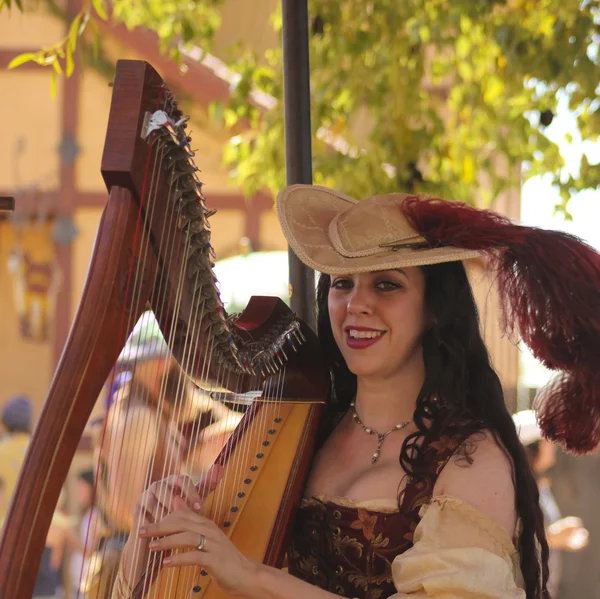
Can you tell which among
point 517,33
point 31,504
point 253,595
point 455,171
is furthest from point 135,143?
point 455,171

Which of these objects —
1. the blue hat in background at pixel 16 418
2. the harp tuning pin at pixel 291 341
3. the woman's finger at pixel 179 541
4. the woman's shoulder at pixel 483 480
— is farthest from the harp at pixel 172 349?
the blue hat in background at pixel 16 418

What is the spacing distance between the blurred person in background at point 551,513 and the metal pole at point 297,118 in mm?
1566

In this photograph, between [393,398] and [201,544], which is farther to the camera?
[393,398]

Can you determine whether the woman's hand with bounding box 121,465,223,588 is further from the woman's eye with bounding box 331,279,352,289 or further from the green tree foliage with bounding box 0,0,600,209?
the green tree foliage with bounding box 0,0,600,209

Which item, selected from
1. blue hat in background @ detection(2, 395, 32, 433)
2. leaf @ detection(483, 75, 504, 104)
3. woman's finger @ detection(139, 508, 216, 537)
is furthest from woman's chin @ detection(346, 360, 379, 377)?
blue hat in background @ detection(2, 395, 32, 433)

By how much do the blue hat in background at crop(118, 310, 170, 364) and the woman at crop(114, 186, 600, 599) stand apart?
0.82 feet

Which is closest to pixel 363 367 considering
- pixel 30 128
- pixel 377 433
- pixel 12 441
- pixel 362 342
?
pixel 362 342

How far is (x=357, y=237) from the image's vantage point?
182 cm

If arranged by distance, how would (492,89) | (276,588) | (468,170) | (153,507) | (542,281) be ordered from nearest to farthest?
(276,588)
(153,507)
(542,281)
(492,89)
(468,170)

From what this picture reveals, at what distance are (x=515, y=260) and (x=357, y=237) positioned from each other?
0.95 ft

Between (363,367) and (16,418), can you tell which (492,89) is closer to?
(363,367)

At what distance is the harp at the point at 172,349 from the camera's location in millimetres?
956

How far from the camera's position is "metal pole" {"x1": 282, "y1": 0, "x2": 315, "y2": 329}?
7.64 ft

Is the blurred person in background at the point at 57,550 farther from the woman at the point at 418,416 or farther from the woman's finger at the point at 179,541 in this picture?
the woman's finger at the point at 179,541
